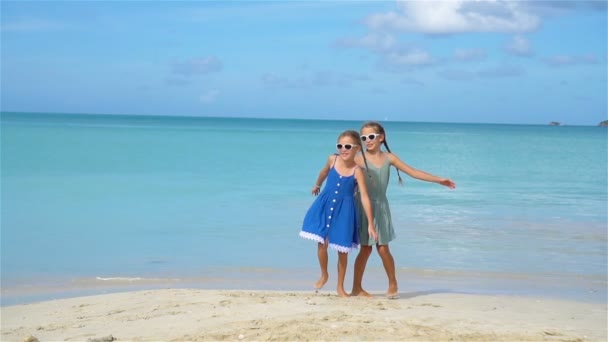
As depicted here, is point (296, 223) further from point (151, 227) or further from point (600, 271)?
point (600, 271)

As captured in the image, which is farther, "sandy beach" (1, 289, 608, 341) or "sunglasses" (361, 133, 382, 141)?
"sunglasses" (361, 133, 382, 141)

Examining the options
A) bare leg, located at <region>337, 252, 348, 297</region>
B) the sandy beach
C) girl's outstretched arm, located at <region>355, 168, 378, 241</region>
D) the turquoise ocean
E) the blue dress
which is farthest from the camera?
the turquoise ocean

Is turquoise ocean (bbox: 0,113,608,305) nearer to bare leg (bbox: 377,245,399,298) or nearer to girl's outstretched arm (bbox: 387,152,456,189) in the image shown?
bare leg (bbox: 377,245,399,298)

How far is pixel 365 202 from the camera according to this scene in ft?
21.5

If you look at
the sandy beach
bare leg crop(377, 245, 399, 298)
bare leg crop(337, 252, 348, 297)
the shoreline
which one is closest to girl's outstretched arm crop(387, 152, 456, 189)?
bare leg crop(377, 245, 399, 298)

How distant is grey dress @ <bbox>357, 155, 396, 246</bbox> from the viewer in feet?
22.1

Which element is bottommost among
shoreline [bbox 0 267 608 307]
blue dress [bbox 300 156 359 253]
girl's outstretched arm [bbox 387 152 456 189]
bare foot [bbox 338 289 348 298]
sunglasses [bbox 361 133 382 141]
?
shoreline [bbox 0 267 608 307]

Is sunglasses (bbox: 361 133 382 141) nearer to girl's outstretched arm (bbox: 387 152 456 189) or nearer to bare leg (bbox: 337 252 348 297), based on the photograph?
girl's outstretched arm (bbox: 387 152 456 189)

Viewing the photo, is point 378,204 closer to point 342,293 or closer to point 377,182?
point 377,182

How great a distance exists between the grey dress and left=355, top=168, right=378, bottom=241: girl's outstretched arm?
14 centimetres

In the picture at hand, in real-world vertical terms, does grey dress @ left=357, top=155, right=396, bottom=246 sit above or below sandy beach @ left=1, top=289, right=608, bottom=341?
above

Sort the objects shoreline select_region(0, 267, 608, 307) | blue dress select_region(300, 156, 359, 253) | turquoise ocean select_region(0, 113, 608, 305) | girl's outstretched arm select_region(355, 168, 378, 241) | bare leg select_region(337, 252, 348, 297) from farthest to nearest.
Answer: turquoise ocean select_region(0, 113, 608, 305) → shoreline select_region(0, 267, 608, 307) → bare leg select_region(337, 252, 348, 297) → blue dress select_region(300, 156, 359, 253) → girl's outstretched arm select_region(355, 168, 378, 241)

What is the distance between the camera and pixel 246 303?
20.7ft

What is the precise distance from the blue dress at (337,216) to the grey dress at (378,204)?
91mm
